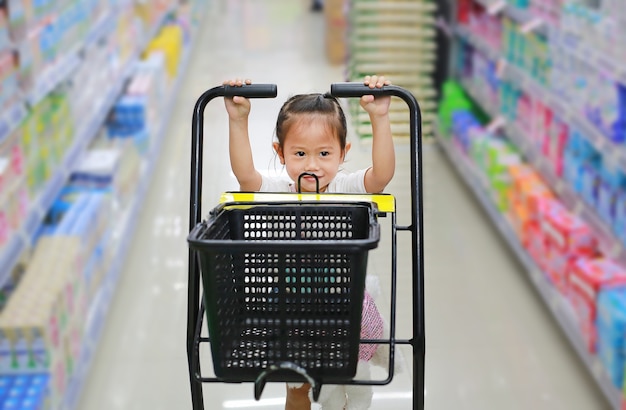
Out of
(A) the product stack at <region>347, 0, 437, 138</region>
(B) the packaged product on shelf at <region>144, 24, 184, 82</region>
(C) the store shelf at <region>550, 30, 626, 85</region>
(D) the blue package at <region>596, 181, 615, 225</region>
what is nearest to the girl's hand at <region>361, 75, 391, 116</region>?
(C) the store shelf at <region>550, 30, 626, 85</region>

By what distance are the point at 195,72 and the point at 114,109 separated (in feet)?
10.6

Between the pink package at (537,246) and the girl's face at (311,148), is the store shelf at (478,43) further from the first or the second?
the girl's face at (311,148)

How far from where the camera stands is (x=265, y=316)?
4.45ft

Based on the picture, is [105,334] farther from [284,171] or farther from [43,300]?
[284,171]

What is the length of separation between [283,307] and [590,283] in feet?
7.25

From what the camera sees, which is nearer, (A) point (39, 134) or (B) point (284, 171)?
(B) point (284, 171)

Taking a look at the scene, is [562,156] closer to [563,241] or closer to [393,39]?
[563,241]

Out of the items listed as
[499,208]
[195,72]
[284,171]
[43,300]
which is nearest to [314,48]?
[195,72]

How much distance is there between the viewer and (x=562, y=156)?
4055 mm

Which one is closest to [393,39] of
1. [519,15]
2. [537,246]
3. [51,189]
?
[519,15]

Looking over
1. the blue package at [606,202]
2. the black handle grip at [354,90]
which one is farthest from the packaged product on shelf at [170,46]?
the black handle grip at [354,90]

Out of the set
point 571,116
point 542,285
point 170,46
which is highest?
point 571,116

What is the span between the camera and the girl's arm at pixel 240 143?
1623 millimetres

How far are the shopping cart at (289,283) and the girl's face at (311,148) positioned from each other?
112 mm
